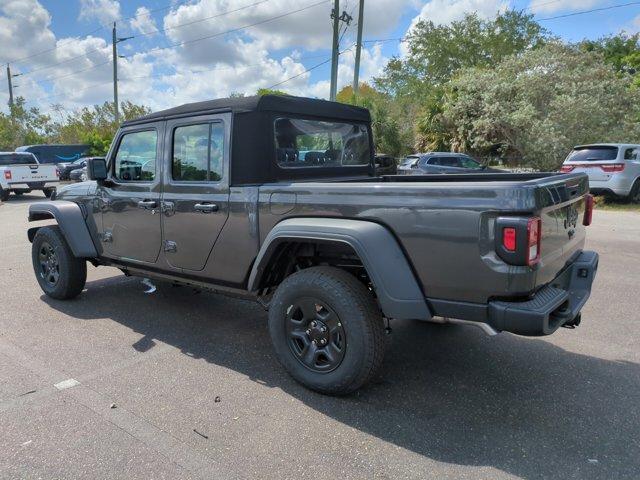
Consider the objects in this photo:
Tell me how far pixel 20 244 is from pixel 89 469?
7.88m

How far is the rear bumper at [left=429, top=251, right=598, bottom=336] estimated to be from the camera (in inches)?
102

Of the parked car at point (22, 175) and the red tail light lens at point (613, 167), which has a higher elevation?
the red tail light lens at point (613, 167)

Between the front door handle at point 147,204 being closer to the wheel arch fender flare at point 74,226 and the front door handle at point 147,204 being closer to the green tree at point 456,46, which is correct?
the wheel arch fender flare at point 74,226

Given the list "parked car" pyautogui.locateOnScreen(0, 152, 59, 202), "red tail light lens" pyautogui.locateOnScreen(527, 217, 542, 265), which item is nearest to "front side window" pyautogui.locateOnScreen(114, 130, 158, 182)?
"red tail light lens" pyautogui.locateOnScreen(527, 217, 542, 265)

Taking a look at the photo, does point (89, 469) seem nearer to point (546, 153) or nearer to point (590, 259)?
point (590, 259)

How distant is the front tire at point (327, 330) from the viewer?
3047mm

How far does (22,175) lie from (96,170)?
615 inches

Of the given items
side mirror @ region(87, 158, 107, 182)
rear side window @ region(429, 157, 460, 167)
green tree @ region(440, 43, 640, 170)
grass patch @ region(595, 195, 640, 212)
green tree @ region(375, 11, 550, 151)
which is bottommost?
grass patch @ region(595, 195, 640, 212)

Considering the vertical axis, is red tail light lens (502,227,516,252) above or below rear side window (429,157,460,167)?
below

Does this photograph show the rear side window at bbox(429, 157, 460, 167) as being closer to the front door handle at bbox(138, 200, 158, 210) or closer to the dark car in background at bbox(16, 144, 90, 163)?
the front door handle at bbox(138, 200, 158, 210)

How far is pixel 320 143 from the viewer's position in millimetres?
4371

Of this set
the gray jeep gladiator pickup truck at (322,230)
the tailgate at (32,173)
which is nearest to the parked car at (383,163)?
the gray jeep gladiator pickup truck at (322,230)

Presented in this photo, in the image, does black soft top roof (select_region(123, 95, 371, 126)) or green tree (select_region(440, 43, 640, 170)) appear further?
green tree (select_region(440, 43, 640, 170))

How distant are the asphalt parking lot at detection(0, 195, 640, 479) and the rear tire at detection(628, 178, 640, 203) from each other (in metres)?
9.91
